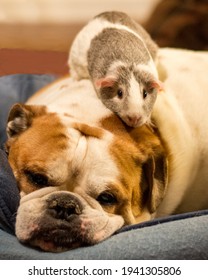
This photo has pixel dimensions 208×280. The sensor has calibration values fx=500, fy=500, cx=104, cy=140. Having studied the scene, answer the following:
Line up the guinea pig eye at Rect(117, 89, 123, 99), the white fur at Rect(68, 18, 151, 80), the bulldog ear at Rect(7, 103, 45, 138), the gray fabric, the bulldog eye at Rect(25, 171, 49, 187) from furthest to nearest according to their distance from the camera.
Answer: the white fur at Rect(68, 18, 151, 80) < the guinea pig eye at Rect(117, 89, 123, 99) < the bulldog ear at Rect(7, 103, 45, 138) < the bulldog eye at Rect(25, 171, 49, 187) < the gray fabric

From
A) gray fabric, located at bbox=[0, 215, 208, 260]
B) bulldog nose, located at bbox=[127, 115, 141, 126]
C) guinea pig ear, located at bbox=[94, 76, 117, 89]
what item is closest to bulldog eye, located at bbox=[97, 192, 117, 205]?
gray fabric, located at bbox=[0, 215, 208, 260]

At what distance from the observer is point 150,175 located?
3.80ft

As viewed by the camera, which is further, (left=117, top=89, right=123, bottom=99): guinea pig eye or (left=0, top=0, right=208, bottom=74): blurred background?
(left=0, top=0, right=208, bottom=74): blurred background

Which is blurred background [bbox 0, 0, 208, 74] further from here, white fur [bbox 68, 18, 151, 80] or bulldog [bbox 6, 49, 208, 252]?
bulldog [bbox 6, 49, 208, 252]

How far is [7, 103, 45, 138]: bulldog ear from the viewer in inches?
46.4

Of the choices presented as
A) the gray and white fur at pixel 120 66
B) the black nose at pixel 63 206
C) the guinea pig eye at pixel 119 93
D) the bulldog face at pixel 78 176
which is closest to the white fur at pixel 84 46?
the gray and white fur at pixel 120 66

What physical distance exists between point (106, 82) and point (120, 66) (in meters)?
0.08

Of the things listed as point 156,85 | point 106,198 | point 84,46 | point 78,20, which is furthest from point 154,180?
point 78,20

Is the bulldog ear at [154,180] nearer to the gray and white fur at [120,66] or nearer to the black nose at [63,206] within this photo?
the gray and white fur at [120,66]

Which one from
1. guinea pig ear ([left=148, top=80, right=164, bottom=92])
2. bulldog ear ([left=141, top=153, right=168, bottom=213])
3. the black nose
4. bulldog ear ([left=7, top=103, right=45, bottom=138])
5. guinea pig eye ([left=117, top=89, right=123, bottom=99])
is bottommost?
bulldog ear ([left=141, top=153, right=168, bottom=213])

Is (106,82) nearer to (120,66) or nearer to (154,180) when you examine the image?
(120,66)

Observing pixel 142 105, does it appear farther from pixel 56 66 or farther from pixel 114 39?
pixel 56 66

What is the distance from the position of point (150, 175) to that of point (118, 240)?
23cm
